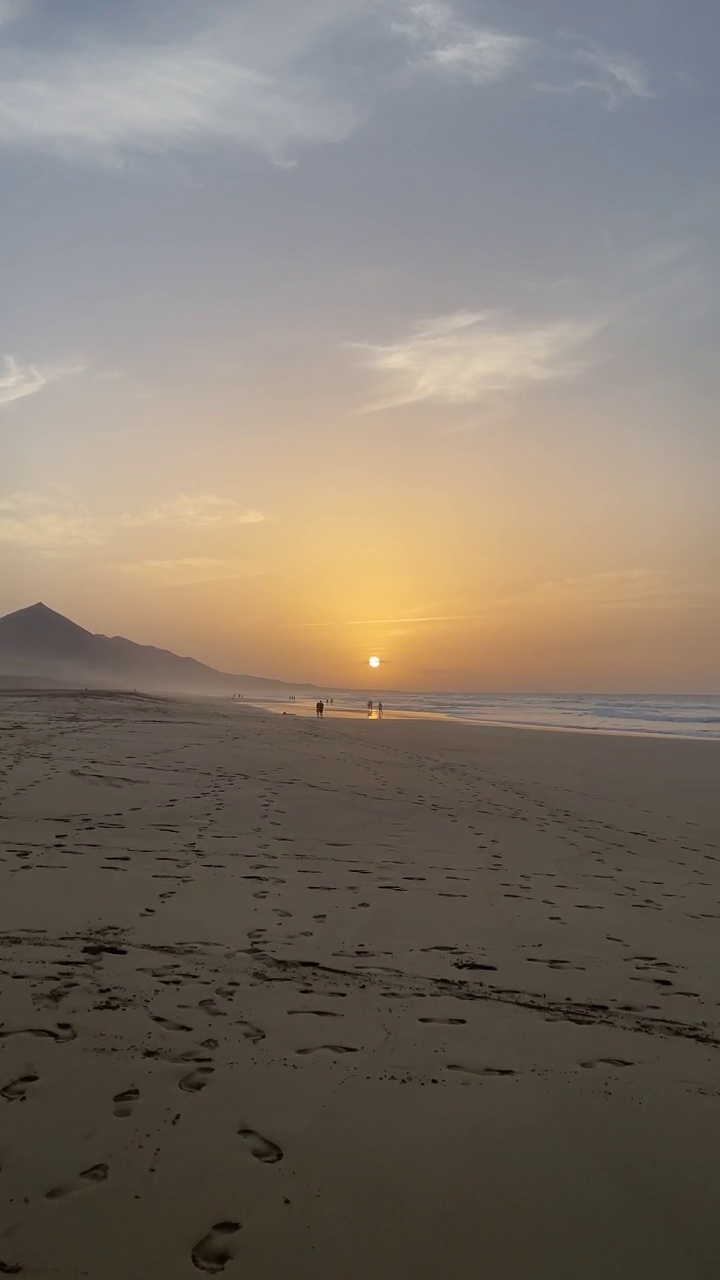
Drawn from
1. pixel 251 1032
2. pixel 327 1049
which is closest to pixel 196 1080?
pixel 251 1032

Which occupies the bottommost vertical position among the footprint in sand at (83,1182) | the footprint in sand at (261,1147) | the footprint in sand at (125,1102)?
the footprint in sand at (261,1147)

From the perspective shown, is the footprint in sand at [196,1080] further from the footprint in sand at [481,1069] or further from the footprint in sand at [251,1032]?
the footprint in sand at [481,1069]

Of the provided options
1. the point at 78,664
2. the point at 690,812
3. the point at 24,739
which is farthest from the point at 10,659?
the point at 690,812

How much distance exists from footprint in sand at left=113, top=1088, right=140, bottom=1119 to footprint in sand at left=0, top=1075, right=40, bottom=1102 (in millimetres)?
425

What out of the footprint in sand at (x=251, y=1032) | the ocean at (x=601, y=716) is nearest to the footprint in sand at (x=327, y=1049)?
the footprint in sand at (x=251, y=1032)

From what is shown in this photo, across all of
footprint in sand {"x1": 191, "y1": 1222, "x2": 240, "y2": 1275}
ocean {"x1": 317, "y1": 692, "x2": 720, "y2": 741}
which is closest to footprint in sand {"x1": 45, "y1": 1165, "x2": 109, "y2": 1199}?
footprint in sand {"x1": 191, "y1": 1222, "x2": 240, "y2": 1275}

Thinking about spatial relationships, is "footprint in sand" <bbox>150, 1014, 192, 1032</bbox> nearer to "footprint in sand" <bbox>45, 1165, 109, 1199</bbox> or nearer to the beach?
the beach

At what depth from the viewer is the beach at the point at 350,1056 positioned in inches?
105

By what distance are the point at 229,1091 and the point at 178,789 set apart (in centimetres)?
863

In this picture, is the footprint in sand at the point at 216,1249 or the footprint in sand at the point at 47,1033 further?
the footprint in sand at the point at 47,1033

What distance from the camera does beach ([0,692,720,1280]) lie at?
8.73 feet

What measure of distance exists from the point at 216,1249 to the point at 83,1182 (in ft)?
2.06

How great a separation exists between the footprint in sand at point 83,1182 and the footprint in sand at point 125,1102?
0.33 metres

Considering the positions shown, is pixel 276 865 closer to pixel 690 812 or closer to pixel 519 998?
pixel 519 998
